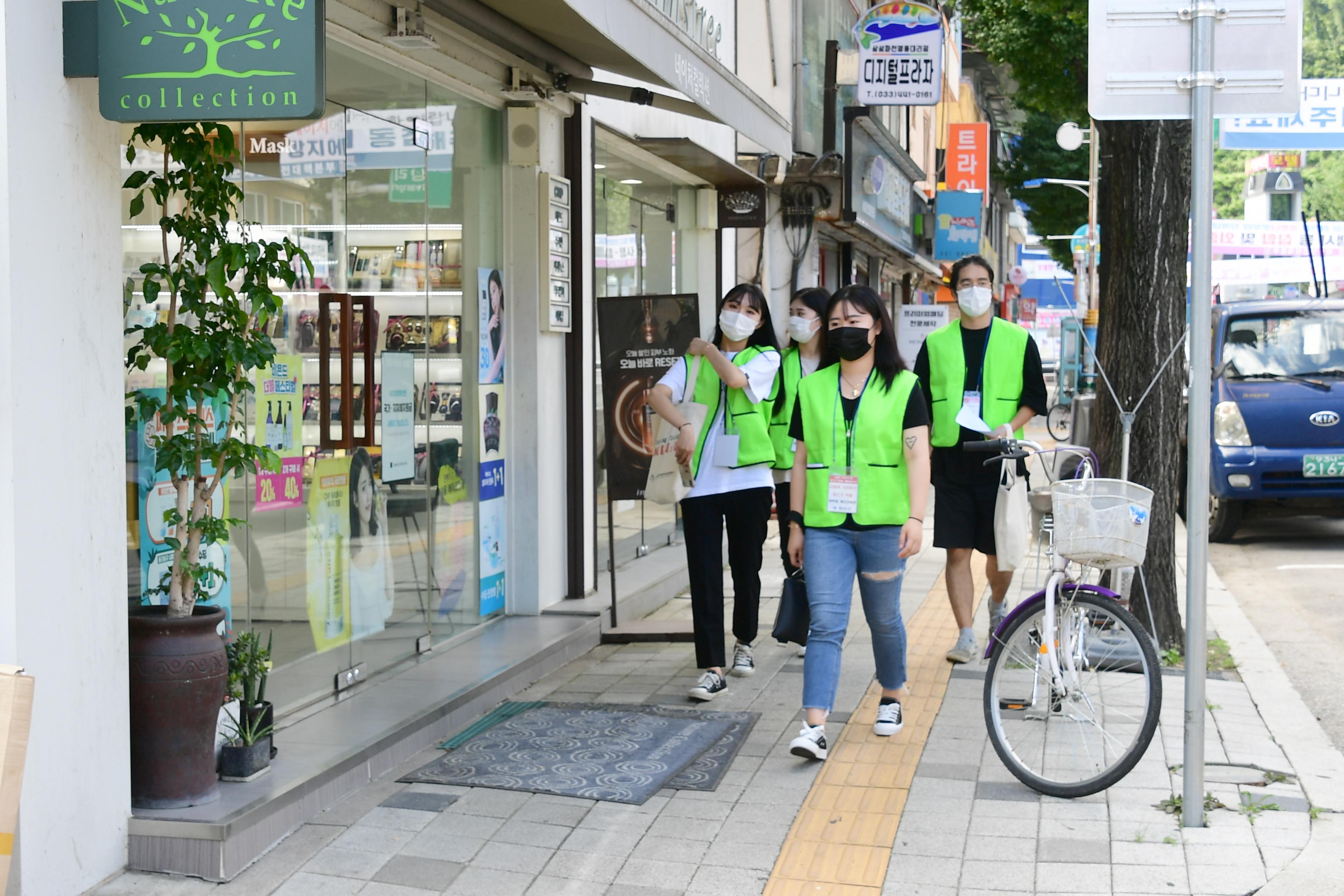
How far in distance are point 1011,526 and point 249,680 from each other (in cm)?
362

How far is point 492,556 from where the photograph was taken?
305 inches

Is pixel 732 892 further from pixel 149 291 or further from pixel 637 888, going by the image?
pixel 149 291

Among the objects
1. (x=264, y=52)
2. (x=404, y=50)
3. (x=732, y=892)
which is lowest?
(x=732, y=892)

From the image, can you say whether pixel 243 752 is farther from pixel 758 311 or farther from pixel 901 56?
pixel 901 56

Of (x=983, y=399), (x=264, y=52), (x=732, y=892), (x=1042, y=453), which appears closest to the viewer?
(x=264, y=52)

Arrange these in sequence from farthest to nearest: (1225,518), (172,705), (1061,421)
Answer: (1061,421) → (1225,518) → (172,705)

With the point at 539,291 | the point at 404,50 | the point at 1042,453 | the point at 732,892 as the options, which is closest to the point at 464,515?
the point at 539,291

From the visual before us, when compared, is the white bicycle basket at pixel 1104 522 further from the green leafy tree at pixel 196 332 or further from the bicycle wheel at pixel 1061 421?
the bicycle wheel at pixel 1061 421

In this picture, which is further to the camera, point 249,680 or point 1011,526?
point 1011,526

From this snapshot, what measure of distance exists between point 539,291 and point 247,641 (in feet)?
11.3

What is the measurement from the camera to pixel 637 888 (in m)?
4.23

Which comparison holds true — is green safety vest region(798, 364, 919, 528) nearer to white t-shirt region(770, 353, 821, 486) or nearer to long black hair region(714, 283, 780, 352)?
long black hair region(714, 283, 780, 352)

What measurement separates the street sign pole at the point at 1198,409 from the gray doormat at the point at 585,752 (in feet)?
5.45

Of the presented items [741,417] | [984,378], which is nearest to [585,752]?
[741,417]
